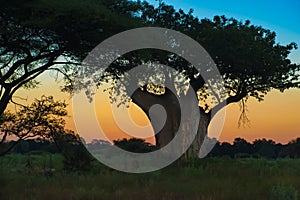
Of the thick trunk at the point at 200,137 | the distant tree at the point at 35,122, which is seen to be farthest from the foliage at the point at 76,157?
the thick trunk at the point at 200,137

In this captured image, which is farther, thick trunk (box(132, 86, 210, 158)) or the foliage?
thick trunk (box(132, 86, 210, 158))

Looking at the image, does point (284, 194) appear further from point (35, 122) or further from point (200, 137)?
point (200, 137)

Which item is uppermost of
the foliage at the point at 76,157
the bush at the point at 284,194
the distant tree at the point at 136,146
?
the distant tree at the point at 136,146

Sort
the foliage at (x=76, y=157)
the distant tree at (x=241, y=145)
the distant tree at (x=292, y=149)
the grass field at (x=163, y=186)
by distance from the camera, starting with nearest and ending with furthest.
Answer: the grass field at (x=163, y=186)
the foliage at (x=76, y=157)
the distant tree at (x=292, y=149)
the distant tree at (x=241, y=145)

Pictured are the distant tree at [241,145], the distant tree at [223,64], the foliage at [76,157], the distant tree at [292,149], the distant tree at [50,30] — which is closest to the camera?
the distant tree at [50,30]

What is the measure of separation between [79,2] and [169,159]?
11804 mm

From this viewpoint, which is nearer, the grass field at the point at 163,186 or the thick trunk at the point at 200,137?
the grass field at the point at 163,186

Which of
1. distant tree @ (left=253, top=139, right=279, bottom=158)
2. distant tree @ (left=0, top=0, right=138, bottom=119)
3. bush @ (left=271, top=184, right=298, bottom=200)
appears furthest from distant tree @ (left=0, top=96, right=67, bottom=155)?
distant tree @ (left=253, top=139, right=279, bottom=158)

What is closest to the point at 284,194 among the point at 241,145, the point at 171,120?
the point at 171,120

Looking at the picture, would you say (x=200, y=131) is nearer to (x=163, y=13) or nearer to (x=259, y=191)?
(x=163, y=13)

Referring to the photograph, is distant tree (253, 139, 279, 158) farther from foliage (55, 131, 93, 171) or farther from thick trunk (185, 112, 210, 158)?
foliage (55, 131, 93, 171)

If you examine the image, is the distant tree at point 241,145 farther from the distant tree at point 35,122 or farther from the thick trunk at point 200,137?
the distant tree at point 35,122

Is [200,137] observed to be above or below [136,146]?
above

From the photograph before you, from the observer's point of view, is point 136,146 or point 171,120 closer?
point 136,146
